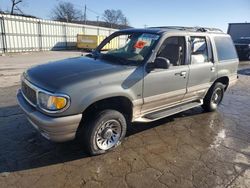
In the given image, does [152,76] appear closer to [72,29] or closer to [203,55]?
[203,55]

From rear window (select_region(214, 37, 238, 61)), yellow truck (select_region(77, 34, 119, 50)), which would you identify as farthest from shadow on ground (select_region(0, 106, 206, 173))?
yellow truck (select_region(77, 34, 119, 50))

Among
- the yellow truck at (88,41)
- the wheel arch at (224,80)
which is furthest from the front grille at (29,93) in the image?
the yellow truck at (88,41)

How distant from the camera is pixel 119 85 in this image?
3.65m

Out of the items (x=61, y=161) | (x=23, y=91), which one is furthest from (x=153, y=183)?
(x=23, y=91)

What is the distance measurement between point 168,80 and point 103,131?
1.51m

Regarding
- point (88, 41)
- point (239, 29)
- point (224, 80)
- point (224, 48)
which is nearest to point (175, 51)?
point (224, 48)

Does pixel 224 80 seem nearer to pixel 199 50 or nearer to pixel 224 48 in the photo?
pixel 224 48

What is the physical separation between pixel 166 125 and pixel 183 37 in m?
1.83

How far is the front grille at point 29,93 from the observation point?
351 centimetres

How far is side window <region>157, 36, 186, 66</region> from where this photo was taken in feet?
15.1

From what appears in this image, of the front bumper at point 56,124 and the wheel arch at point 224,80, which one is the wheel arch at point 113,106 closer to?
the front bumper at point 56,124

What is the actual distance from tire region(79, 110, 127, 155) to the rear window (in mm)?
3149

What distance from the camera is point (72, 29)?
2822 cm

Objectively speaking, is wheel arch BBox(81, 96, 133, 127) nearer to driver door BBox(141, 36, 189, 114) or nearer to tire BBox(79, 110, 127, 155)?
tire BBox(79, 110, 127, 155)
